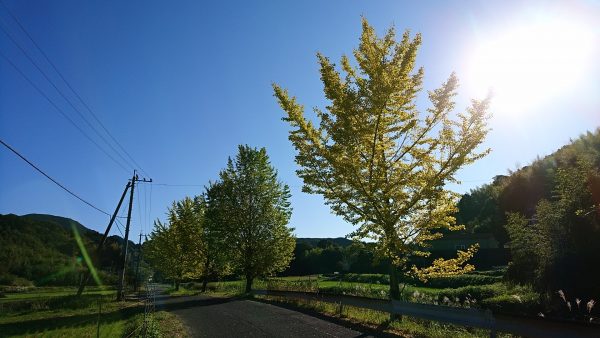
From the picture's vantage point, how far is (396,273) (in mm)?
14773

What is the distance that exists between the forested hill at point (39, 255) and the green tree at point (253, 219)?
65171 mm

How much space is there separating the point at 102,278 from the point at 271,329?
3313 inches

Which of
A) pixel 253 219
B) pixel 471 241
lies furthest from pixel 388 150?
pixel 471 241

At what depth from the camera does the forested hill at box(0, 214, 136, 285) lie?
9469 cm

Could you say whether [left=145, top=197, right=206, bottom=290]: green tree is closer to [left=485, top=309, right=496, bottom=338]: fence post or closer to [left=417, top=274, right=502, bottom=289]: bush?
[left=417, top=274, right=502, bottom=289]: bush

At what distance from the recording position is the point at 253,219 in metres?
33.7

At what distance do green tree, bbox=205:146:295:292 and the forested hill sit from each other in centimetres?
6517

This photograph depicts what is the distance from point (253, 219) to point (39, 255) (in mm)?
99239

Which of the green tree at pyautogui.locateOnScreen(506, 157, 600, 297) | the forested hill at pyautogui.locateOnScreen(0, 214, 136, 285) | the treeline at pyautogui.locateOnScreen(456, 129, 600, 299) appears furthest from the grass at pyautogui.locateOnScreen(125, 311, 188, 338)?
the forested hill at pyautogui.locateOnScreen(0, 214, 136, 285)

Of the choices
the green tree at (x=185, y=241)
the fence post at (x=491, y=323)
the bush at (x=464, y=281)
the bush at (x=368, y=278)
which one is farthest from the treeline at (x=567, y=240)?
the green tree at (x=185, y=241)

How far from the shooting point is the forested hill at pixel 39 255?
311 ft

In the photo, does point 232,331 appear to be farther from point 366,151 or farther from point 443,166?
point 443,166

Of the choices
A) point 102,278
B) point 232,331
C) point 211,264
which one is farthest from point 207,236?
point 102,278

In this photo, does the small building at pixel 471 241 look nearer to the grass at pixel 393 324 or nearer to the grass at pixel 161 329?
the grass at pixel 393 324
